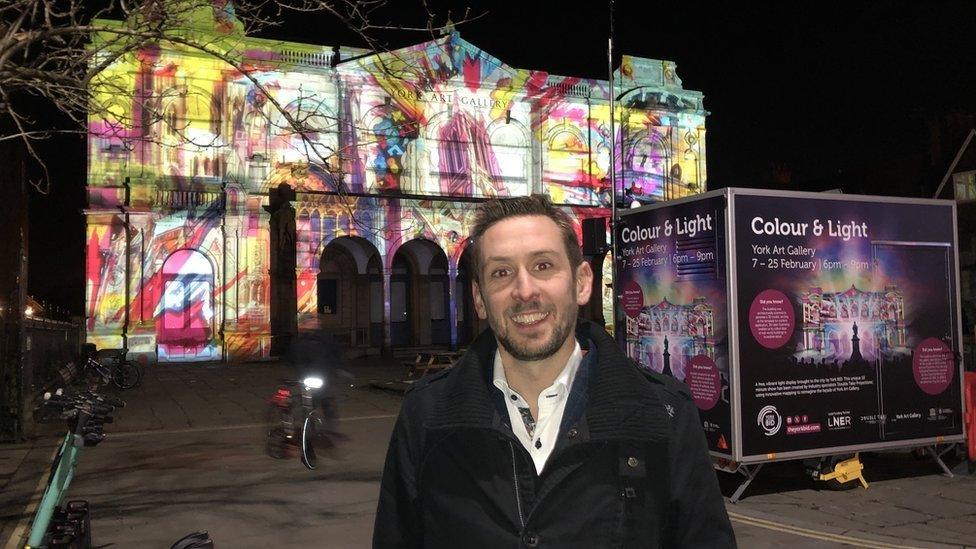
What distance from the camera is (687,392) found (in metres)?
2.29

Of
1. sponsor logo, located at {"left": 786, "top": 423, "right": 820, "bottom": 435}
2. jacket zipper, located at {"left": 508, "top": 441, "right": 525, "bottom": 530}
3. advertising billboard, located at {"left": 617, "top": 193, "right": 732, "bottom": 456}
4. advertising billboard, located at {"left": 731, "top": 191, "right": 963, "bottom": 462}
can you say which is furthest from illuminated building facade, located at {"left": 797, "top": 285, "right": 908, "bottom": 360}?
jacket zipper, located at {"left": 508, "top": 441, "right": 525, "bottom": 530}

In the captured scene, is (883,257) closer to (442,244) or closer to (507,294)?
(507,294)

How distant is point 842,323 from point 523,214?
7315 mm

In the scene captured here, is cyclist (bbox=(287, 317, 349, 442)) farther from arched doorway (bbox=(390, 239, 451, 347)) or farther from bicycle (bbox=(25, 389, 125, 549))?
arched doorway (bbox=(390, 239, 451, 347))

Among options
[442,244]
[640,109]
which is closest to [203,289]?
[442,244]

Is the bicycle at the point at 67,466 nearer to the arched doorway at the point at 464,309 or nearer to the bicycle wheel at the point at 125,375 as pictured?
the bicycle wheel at the point at 125,375

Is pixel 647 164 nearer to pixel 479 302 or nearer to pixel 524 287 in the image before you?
pixel 479 302

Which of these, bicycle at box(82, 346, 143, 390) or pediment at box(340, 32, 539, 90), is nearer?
bicycle at box(82, 346, 143, 390)

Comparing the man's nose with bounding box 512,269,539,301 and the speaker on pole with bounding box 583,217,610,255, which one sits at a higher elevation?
the speaker on pole with bounding box 583,217,610,255

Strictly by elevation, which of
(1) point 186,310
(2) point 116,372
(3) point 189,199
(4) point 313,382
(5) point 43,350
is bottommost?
(2) point 116,372

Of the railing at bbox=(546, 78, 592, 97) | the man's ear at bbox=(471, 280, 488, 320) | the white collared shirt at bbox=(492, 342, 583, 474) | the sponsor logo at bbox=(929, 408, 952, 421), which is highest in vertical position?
the railing at bbox=(546, 78, 592, 97)

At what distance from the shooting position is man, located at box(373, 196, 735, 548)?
2.07 metres

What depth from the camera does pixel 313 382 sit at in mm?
10484

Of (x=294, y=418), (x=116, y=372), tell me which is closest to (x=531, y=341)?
(x=294, y=418)
